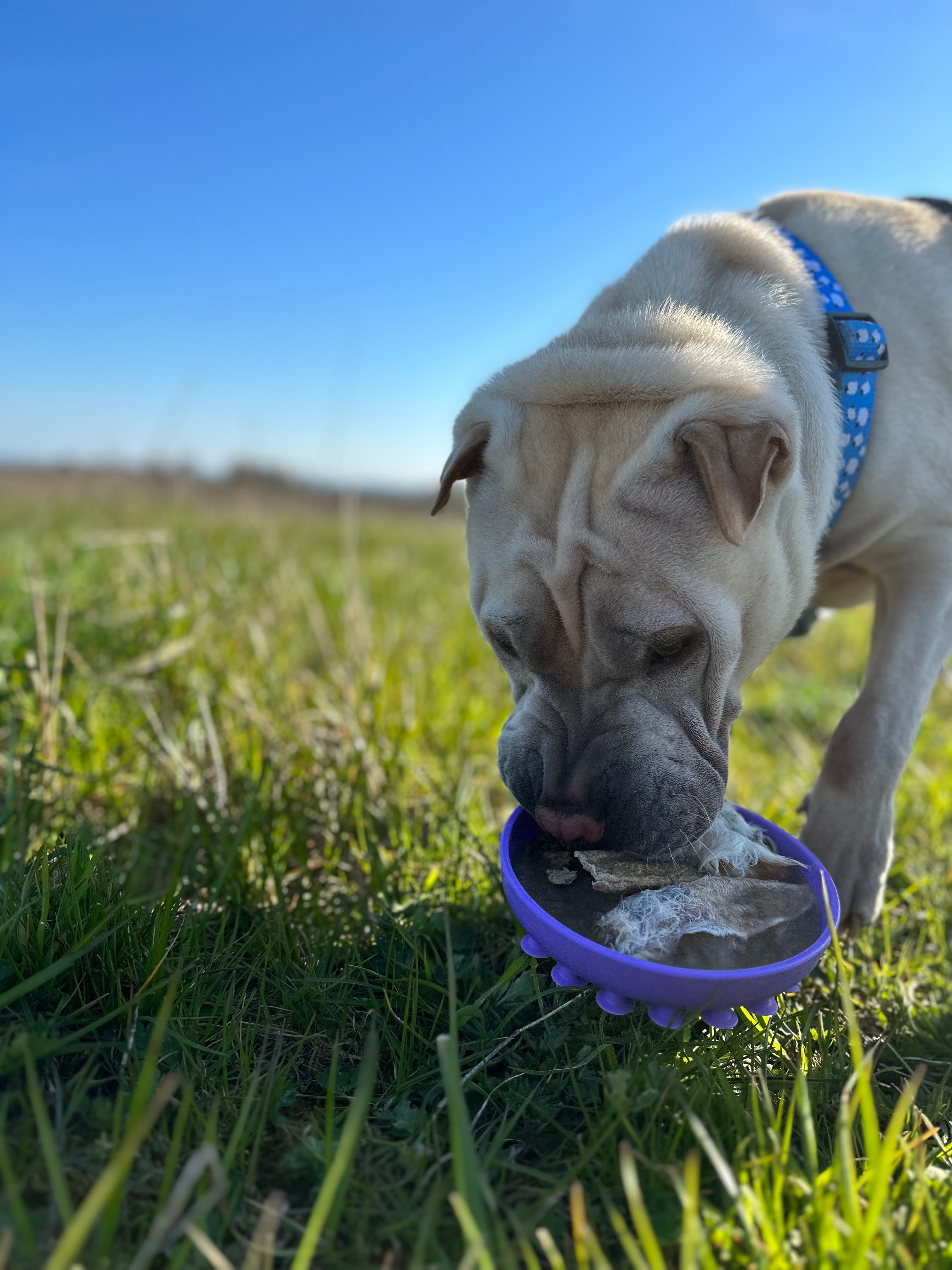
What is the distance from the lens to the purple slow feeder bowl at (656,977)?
203cm

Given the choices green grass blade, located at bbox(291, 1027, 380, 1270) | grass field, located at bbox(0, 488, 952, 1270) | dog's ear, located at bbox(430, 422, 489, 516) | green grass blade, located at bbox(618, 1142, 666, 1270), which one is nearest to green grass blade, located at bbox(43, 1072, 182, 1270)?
grass field, located at bbox(0, 488, 952, 1270)

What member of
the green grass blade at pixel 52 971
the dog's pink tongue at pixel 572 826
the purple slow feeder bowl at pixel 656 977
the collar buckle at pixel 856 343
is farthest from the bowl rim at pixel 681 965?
the collar buckle at pixel 856 343

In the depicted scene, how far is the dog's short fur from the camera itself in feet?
8.15

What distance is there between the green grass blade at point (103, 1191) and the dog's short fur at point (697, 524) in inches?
47.7

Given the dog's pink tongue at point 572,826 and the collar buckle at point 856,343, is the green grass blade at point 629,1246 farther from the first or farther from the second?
the collar buckle at point 856,343

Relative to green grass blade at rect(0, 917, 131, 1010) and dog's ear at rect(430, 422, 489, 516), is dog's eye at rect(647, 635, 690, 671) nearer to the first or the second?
dog's ear at rect(430, 422, 489, 516)

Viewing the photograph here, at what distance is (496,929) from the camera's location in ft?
8.91

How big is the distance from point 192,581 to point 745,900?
4342mm

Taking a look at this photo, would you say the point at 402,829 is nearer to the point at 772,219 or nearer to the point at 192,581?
the point at 772,219

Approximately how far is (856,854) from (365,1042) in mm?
1625

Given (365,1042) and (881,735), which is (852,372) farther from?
(365,1042)

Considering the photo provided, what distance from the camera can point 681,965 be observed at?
2135mm

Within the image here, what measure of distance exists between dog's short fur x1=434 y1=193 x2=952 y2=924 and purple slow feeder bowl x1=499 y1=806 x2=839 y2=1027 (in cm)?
30

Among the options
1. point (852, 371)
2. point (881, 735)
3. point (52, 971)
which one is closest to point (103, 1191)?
point (52, 971)
